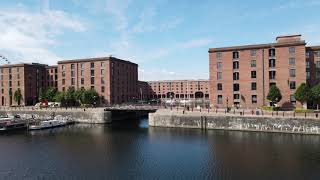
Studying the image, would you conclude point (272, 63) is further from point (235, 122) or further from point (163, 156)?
point (163, 156)

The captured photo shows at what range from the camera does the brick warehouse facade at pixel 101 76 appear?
10225 cm

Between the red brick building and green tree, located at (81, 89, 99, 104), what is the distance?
39288 millimetres

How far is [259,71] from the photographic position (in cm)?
7750

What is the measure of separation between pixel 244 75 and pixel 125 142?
42441 millimetres

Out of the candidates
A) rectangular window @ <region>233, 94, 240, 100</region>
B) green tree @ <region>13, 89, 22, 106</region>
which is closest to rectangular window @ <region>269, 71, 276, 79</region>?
rectangular window @ <region>233, 94, 240, 100</region>

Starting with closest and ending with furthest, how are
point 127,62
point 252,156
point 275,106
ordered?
point 252,156 < point 275,106 < point 127,62

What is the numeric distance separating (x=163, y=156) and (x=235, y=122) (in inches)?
1040

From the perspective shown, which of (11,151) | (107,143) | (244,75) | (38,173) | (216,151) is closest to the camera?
(38,173)

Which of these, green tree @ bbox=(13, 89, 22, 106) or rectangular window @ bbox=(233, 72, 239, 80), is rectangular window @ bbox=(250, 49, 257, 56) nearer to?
rectangular window @ bbox=(233, 72, 239, 80)

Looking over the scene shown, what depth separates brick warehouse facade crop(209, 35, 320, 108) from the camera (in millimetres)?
74688

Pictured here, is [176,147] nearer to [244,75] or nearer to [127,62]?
[244,75]

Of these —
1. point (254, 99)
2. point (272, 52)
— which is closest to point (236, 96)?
point (254, 99)

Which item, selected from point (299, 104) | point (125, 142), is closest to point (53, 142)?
point (125, 142)

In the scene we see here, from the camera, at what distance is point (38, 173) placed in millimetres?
34812
